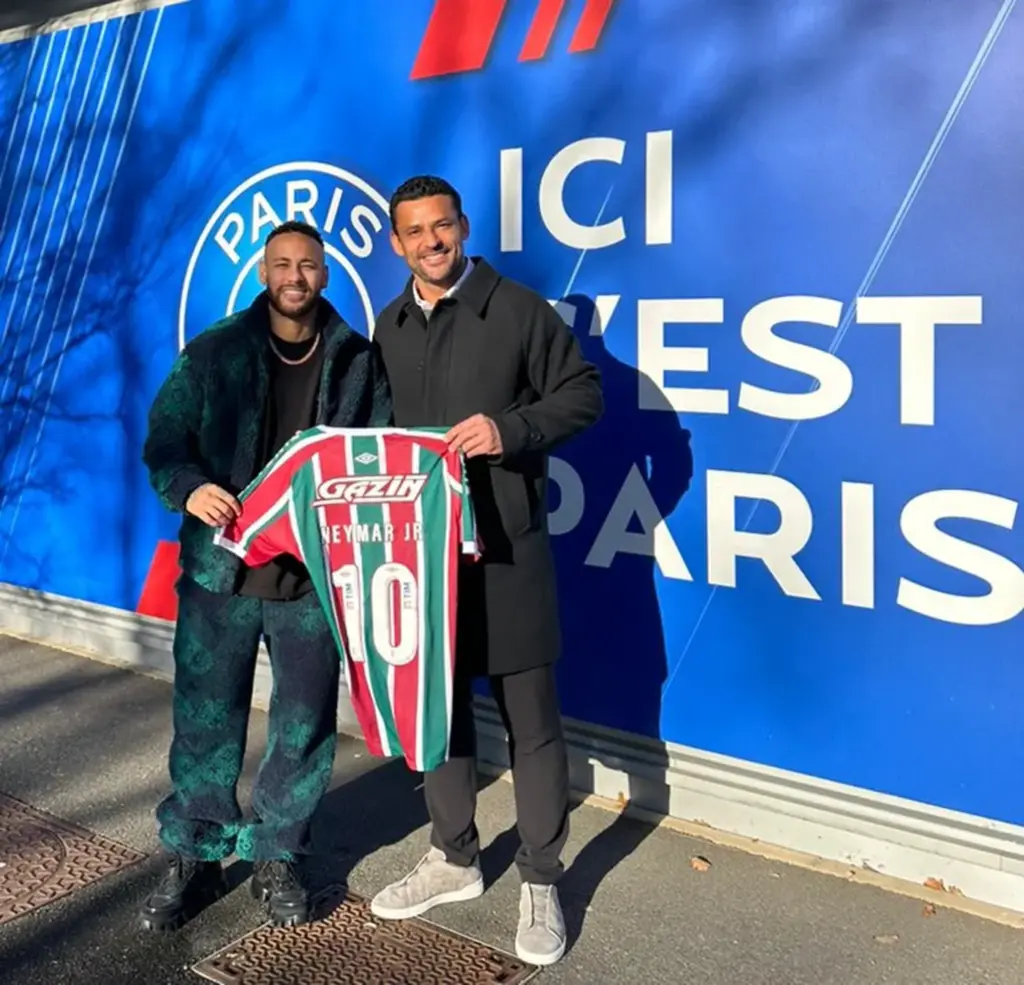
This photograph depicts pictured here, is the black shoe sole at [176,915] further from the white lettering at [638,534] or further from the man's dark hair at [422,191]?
the man's dark hair at [422,191]

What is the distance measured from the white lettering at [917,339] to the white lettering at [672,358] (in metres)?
0.55

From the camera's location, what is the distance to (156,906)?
3.29m

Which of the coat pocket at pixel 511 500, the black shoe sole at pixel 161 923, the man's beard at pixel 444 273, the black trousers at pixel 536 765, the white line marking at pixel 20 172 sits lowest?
the black shoe sole at pixel 161 923

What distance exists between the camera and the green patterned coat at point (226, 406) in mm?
3082

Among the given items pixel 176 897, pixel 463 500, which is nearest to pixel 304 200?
pixel 463 500

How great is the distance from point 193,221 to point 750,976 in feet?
12.8

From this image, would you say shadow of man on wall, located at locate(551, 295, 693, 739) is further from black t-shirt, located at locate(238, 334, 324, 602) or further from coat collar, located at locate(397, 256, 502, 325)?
black t-shirt, located at locate(238, 334, 324, 602)

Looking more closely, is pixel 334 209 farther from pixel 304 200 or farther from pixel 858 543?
pixel 858 543

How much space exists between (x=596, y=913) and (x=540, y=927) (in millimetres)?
291

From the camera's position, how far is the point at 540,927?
314cm

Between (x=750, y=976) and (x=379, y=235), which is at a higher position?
(x=379, y=235)

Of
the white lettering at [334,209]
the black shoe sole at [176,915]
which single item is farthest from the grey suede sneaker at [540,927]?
the white lettering at [334,209]

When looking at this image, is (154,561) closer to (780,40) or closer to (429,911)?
(429,911)

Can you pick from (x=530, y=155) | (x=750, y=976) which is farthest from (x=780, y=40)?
(x=750, y=976)
